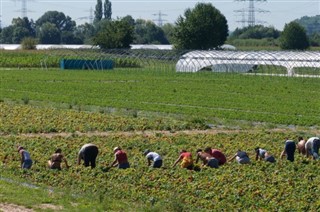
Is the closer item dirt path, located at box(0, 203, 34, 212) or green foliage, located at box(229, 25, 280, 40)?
dirt path, located at box(0, 203, 34, 212)

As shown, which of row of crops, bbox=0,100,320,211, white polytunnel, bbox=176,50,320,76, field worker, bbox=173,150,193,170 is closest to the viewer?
row of crops, bbox=0,100,320,211

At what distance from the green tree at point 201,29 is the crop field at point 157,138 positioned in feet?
164

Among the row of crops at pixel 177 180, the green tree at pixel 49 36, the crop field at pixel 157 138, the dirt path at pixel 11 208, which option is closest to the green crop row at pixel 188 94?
the crop field at pixel 157 138

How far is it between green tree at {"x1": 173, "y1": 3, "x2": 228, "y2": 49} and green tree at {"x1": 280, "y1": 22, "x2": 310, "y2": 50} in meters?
8.76

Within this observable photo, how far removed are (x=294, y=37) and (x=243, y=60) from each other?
133 ft

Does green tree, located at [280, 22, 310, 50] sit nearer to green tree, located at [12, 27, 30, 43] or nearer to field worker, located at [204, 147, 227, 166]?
green tree, located at [12, 27, 30, 43]

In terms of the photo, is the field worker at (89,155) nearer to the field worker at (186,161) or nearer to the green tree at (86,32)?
the field worker at (186,161)

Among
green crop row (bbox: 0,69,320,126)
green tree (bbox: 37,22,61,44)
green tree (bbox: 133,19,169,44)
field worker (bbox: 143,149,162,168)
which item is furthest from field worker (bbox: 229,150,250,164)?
green tree (bbox: 37,22,61,44)

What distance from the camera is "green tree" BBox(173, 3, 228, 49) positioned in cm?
10550

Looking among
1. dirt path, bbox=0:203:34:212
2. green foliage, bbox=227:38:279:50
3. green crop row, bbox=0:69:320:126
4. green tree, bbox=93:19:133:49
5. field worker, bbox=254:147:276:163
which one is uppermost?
green tree, bbox=93:19:133:49

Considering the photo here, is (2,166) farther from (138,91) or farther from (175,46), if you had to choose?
(175,46)

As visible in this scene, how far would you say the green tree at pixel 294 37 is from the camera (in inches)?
4387

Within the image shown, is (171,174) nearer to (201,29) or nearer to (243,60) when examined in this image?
(243,60)

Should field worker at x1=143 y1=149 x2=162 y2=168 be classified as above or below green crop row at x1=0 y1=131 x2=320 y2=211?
above
